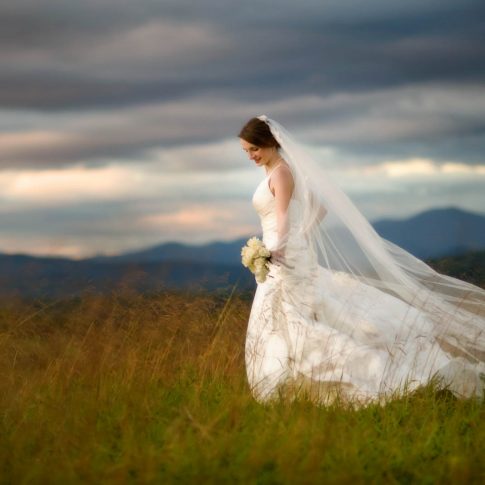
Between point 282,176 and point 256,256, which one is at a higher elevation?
point 282,176

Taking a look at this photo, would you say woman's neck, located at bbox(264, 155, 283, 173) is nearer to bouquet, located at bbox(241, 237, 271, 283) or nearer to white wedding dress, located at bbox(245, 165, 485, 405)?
white wedding dress, located at bbox(245, 165, 485, 405)

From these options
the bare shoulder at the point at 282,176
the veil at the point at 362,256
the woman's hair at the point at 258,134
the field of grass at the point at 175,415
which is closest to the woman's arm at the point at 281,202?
the bare shoulder at the point at 282,176

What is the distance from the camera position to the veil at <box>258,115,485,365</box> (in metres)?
7.52

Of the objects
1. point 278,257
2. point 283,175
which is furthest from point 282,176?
point 278,257

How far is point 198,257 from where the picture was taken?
7750 millimetres

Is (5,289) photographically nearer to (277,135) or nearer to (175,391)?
(175,391)

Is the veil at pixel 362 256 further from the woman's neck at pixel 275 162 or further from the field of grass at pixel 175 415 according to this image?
the field of grass at pixel 175 415

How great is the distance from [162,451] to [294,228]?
3.00m

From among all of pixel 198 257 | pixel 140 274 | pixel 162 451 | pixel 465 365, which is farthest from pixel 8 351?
pixel 465 365

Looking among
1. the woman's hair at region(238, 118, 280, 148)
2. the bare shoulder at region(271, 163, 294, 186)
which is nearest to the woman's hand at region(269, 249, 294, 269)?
the bare shoulder at region(271, 163, 294, 186)

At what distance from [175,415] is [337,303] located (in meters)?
2.15

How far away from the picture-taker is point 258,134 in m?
7.53

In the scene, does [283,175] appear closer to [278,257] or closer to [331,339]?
[278,257]

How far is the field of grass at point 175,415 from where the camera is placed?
4.76m
